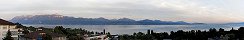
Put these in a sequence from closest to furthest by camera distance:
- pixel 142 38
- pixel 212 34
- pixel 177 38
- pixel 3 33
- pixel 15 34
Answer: pixel 3 33 → pixel 15 34 → pixel 142 38 → pixel 177 38 → pixel 212 34

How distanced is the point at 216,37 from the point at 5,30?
6852 cm

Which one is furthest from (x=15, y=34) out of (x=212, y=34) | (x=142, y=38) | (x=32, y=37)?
(x=212, y=34)

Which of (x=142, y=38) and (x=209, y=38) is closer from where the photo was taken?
(x=142, y=38)

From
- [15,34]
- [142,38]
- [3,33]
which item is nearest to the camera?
[3,33]

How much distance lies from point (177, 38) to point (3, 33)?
61254 millimetres

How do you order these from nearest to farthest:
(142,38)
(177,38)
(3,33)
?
(3,33) → (142,38) → (177,38)

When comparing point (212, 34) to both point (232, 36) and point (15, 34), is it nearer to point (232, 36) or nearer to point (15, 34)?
point (232, 36)

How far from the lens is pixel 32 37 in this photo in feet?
137

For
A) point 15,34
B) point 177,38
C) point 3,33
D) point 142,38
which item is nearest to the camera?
point 3,33

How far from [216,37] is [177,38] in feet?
33.7

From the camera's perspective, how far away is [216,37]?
3976 inches

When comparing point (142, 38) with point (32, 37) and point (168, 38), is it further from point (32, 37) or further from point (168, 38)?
point (32, 37)

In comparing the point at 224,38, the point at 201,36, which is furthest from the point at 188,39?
the point at 224,38

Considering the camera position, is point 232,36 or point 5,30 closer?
point 5,30
